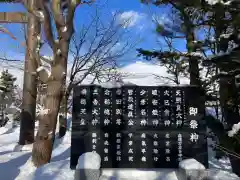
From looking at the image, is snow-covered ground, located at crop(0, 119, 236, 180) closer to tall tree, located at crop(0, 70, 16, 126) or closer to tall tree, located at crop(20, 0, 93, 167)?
tall tree, located at crop(20, 0, 93, 167)

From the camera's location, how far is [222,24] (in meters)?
4.96

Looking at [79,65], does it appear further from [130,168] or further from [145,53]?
[130,168]

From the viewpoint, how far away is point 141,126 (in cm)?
530

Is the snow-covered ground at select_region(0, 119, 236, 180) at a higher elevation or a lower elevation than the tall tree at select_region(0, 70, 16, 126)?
lower

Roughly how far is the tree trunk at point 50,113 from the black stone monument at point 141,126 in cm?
101

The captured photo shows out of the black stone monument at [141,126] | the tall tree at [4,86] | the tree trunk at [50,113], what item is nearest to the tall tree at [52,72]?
the tree trunk at [50,113]

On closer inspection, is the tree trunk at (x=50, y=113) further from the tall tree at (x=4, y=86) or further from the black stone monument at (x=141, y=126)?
the tall tree at (x=4, y=86)

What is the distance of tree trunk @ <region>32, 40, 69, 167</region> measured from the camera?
20.3 feet

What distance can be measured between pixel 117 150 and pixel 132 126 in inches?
20.9

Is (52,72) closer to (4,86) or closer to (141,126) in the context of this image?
(141,126)

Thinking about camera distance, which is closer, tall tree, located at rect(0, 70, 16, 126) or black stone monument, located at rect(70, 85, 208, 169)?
black stone monument, located at rect(70, 85, 208, 169)

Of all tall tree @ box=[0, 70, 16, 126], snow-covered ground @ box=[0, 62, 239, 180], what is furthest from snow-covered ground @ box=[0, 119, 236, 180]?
tall tree @ box=[0, 70, 16, 126]

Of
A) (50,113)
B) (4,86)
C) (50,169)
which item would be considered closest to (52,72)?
(50,113)

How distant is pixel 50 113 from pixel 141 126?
85.0 inches
